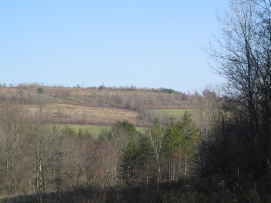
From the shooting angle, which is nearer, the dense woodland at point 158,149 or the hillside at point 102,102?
the dense woodland at point 158,149

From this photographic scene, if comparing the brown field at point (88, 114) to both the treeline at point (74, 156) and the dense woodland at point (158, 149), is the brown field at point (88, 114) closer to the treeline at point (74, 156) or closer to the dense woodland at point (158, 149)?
the dense woodland at point (158, 149)

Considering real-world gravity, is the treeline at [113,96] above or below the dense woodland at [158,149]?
above

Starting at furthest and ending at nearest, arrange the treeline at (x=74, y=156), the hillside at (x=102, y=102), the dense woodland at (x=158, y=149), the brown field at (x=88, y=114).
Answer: the hillside at (x=102, y=102) → the brown field at (x=88, y=114) → the treeline at (x=74, y=156) → the dense woodland at (x=158, y=149)

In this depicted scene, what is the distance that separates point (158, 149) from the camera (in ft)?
171

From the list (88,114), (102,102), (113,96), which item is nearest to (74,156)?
(88,114)

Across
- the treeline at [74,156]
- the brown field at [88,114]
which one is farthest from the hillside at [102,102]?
the treeline at [74,156]

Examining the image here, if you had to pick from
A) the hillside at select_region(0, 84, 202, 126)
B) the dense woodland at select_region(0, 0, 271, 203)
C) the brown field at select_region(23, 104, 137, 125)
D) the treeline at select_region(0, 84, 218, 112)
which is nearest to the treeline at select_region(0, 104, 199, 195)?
the dense woodland at select_region(0, 0, 271, 203)

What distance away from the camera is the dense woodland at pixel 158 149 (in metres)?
14.3

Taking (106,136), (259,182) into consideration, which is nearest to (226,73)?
(259,182)

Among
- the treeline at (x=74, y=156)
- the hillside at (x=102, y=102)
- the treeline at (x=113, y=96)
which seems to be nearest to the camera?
the treeline at (x=74, y=156)

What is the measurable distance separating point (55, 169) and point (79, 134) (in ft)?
54.0

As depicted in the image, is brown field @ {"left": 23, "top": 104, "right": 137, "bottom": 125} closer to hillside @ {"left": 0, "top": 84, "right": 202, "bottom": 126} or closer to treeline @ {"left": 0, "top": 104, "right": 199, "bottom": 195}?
hillside @ {"left": 0, "top": 84, "right": 202, "bottom": 126}

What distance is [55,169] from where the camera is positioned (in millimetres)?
47406

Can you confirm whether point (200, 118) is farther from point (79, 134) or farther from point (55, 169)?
point (55, 169)
